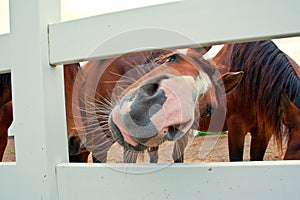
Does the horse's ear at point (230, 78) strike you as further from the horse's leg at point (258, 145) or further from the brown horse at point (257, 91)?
the horse's leg at point (258, 145)

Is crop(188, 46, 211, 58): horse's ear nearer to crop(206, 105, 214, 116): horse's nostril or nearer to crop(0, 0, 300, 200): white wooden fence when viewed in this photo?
crop(206, 105, 214, 116): horse's nostril

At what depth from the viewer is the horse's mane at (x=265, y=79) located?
5.92ft

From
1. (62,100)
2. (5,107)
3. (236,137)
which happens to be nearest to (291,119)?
(236,137)

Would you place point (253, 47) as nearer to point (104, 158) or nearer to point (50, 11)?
point (104, 158)

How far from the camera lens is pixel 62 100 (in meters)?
0.69

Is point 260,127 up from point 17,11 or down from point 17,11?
down

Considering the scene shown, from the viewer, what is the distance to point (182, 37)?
548 mm

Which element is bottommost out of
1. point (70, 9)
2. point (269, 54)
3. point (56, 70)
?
point (56, 70)

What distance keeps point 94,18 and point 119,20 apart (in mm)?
64

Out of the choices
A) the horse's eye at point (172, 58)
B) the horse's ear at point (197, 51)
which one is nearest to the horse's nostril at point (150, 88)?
the horse's eye at point (172, 58)

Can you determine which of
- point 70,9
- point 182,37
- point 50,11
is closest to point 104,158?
point 50,11

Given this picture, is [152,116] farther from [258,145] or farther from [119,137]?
[258,145]

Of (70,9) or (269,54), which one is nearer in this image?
(269,54)

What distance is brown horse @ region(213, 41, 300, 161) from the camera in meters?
1.83
